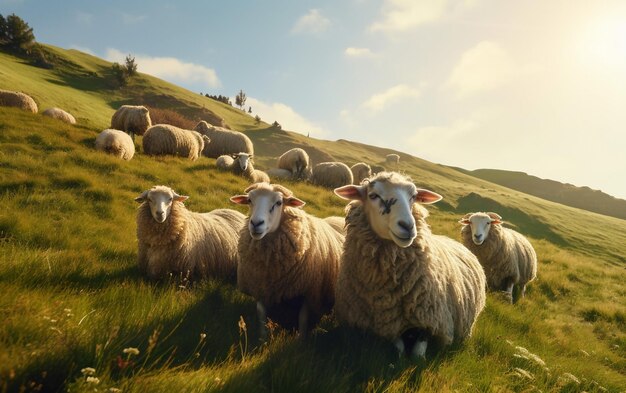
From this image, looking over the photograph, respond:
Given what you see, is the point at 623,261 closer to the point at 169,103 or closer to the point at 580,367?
the point at 580,367

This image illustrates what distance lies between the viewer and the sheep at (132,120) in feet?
48.4

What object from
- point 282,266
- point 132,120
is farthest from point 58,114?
point 282,266

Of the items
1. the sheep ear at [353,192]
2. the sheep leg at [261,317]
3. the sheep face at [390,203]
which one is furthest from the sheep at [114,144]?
the sheep face at [390,203]

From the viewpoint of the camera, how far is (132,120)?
48.3ft

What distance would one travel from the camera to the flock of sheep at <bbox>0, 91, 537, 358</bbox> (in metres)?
3.36

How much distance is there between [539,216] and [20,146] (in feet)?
100

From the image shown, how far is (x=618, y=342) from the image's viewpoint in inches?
249

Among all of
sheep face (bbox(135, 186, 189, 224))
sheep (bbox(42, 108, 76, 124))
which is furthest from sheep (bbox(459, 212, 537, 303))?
sheep (bbox(42, 108, 76, 124))

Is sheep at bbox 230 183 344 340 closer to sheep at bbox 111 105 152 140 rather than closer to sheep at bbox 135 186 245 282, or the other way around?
sheep at bbox 135 186 245 282

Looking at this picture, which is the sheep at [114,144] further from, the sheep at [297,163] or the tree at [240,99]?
the tree at [240,99]

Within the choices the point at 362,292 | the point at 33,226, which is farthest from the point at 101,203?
the point at 362,292

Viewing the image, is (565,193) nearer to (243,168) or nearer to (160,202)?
(243,168)

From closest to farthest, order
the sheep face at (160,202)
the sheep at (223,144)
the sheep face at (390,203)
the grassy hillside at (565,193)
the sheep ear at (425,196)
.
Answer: the sheep face at (390,203) → the sheep ear at (425,196) → the sheep face at (160,202) → the sheep at (223,144) → the grassy hillside at (565,193)

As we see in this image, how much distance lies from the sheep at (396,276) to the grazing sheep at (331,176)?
13.5 meters
